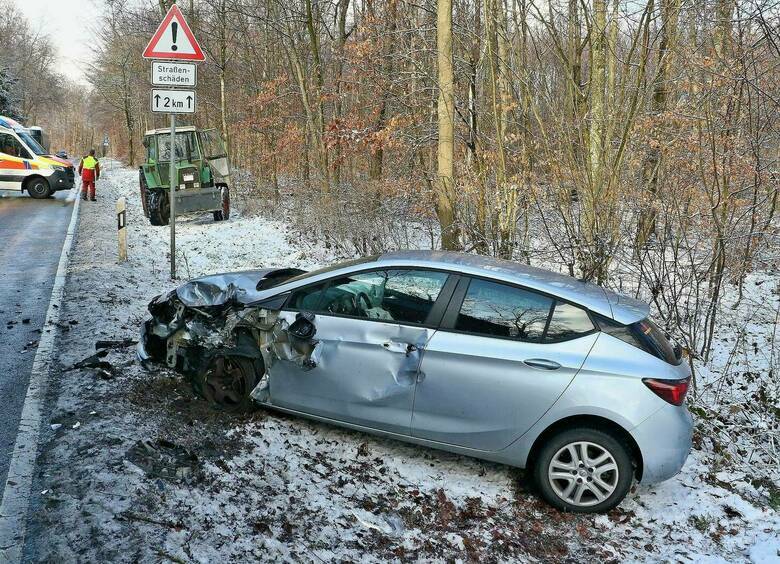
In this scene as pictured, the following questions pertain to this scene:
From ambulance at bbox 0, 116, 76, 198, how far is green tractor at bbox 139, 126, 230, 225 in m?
5.47

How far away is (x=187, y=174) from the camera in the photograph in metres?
16.0

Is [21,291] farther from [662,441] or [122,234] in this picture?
[662,441]

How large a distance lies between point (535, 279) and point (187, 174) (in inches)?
536

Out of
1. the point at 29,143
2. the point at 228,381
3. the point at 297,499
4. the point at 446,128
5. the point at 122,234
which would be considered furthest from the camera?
the point at 29,143

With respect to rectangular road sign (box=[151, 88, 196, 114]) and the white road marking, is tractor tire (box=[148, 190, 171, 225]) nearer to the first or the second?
rectangular road sign (box=[151, 88, 196, 114])

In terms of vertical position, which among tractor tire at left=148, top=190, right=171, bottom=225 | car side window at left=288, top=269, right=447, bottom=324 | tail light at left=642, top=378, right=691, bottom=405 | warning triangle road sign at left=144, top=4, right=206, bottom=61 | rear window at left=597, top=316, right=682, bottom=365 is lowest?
tail light at left=642, top=378, right=691, bottom=405

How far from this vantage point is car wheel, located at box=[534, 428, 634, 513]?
3936mm

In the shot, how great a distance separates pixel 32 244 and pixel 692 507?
1216 centimetres

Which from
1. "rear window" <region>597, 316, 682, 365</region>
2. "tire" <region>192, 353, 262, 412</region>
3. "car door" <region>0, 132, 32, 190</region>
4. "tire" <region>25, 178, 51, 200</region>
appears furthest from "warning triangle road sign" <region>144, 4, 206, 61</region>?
"tire" <region>25, 178, 51, 200</region>

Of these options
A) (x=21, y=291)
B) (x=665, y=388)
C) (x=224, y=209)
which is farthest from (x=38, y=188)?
(x=665, y=388)

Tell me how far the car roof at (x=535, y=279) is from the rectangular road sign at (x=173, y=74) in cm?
541

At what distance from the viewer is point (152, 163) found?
16469 millimetres

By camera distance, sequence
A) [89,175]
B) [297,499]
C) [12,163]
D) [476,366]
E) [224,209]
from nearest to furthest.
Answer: [297,499] → [476,366] → [224,209] → [12,163] → [89,175]

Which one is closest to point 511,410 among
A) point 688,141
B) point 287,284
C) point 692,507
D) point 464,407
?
point 464,407
